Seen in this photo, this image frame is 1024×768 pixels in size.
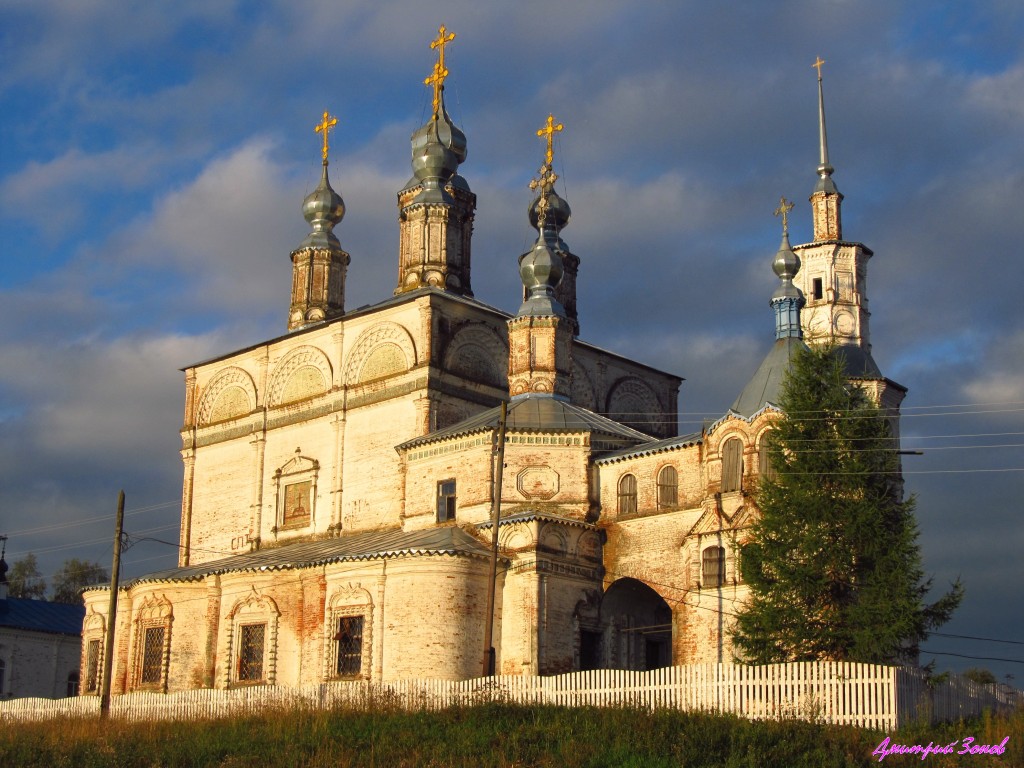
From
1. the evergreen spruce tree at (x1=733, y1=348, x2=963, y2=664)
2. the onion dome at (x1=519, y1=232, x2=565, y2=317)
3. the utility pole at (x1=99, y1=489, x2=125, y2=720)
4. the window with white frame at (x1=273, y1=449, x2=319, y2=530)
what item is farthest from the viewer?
the window with white frame at (x1=273, y1=449, x2=319, y2=530)

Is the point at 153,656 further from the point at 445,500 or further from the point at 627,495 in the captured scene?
the point at 627,495

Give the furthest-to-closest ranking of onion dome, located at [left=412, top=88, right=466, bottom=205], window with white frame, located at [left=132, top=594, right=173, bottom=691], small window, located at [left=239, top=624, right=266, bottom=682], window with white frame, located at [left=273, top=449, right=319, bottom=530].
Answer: onion dome, located at [left=412, top=88, right=466, bottom=205] < window with white frame, located at [left=273, top=449, right=319, bottom=530] < window with white frame, located at [left=132, top=594, right=173, bottom=691] < small window, located at [left=239, top=624, right=266, bottom=682]

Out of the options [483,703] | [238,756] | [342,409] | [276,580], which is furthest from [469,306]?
[238,756]

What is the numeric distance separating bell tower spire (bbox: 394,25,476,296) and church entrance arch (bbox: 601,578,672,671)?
35.6ft

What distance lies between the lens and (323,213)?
137 ft

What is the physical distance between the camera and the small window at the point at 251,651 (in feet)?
98.5

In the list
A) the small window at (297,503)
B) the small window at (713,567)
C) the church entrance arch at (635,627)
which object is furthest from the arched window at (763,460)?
the small window at (297,503)

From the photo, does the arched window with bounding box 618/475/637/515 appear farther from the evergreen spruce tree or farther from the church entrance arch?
the evergreen spruce tree

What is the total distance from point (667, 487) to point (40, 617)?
87.2 ft

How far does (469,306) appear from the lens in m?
34.8

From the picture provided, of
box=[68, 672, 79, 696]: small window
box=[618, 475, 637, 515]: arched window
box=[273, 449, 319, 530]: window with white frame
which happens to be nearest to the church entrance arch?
box=[618, 475, 637, 515]: arched window

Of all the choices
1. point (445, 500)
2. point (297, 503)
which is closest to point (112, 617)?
point (445, 500)

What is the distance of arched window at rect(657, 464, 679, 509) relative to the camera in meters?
29.1

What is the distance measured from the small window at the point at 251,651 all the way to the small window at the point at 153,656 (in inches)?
106
